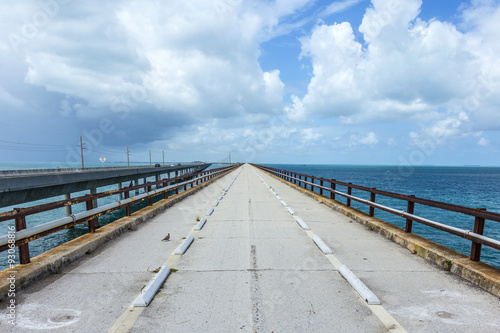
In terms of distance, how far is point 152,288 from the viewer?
162 inches

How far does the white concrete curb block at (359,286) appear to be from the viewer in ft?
12.5

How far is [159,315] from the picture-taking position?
11.6 feet

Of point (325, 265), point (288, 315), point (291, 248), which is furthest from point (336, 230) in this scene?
point (288, 315)

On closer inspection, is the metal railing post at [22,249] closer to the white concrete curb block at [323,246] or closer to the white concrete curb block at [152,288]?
the white concrete curb block at [152,288]

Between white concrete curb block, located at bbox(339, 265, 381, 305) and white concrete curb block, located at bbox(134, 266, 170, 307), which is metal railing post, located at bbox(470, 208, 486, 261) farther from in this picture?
white concrete curb block, located at bbox(134, 266, 170, 307)

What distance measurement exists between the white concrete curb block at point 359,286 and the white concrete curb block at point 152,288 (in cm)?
295

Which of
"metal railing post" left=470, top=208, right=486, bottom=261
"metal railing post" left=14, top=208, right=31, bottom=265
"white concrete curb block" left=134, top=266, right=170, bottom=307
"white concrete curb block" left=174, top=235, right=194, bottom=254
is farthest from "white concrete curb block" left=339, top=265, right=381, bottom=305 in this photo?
"metal railing post" left=14, top=208, right=31, bottom=265

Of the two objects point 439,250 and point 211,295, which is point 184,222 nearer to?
point 211,295

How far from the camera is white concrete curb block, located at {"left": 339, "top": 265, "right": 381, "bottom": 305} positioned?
3820 millimetres

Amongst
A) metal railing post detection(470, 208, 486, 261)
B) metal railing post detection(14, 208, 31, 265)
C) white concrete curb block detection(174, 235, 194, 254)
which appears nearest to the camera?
metal railing post detection(14, 208, 31, 265)

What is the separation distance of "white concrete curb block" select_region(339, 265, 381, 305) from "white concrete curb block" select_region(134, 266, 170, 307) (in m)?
2.95

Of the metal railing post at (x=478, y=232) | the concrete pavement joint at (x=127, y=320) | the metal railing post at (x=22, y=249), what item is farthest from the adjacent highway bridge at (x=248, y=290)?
the metal railing post at (x=478, y=232)

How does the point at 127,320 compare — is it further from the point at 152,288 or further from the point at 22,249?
the point at 22,249

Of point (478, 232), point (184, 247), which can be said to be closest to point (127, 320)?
point (184, 247)
